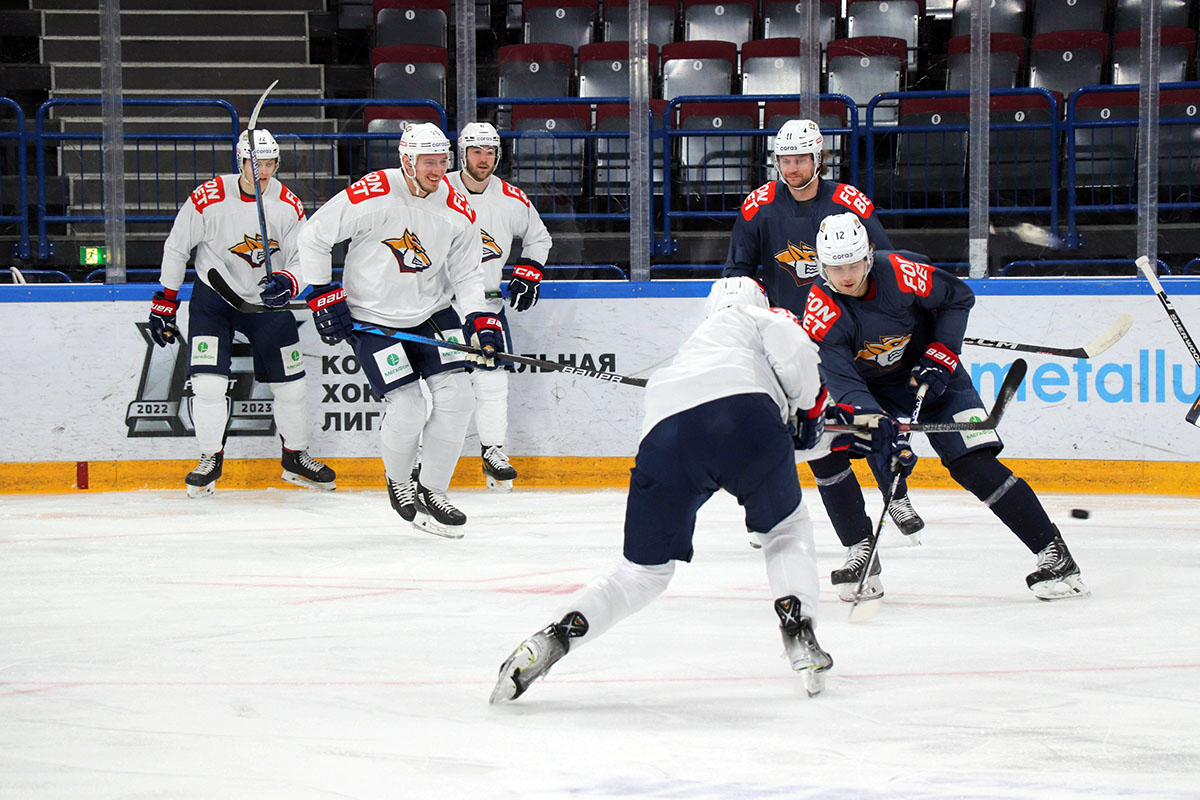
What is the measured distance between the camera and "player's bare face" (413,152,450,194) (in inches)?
199

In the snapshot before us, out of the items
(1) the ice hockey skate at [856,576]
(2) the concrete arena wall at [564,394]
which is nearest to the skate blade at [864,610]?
(1) the ice hockey skate at [856,576]

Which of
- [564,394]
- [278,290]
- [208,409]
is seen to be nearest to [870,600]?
[564,394]

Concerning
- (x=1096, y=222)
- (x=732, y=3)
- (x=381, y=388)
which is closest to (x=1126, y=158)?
(x=1096, y=222)

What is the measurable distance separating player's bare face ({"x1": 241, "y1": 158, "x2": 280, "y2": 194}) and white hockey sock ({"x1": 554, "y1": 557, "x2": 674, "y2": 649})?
3.86m

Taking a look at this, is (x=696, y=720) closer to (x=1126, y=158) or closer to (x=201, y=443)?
(x=201, y=443)

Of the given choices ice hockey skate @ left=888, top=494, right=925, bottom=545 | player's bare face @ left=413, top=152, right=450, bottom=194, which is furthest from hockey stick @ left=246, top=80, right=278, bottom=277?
ice hockey skate @ left=888, top=494, right=925, bottom=545

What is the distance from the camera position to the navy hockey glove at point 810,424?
9.73ft

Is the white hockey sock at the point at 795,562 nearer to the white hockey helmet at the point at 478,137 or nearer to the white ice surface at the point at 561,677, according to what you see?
the white ice surface at the point at 561,677

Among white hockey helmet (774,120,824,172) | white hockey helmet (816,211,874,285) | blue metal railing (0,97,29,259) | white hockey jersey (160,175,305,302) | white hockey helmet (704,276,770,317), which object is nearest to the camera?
white hockey helmet (704,276,770,317)

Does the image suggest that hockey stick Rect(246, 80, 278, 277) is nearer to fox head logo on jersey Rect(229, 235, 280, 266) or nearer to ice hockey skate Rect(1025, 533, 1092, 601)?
fox head logo on jersey Rect(229, 235, 280, 266)

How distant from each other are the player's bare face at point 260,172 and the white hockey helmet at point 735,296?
3.67 metres

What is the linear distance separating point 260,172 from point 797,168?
254 centimetres

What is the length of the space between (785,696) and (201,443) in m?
3.93

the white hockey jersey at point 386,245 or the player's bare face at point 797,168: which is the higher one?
the player's bare face at point 797,168
